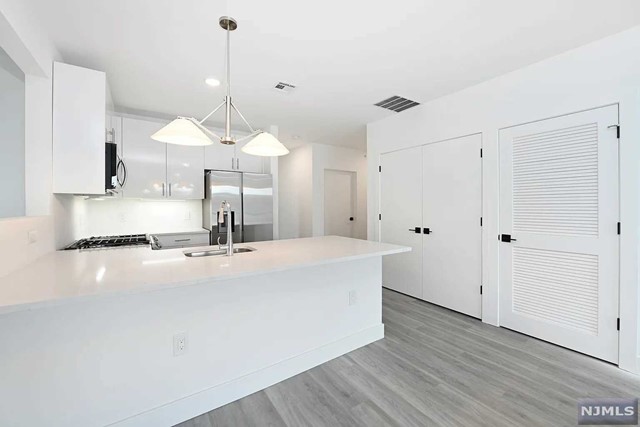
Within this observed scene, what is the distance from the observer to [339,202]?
19.7ft

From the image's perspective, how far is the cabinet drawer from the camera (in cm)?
349

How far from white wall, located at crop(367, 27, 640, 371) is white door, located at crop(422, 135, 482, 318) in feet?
0.33

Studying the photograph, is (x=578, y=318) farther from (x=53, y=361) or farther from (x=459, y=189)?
Result: (x=53, y=361)

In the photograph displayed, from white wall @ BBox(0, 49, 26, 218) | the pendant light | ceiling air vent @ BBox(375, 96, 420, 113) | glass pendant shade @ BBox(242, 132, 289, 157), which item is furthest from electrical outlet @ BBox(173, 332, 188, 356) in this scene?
ceiling air vent @ BBox(375, 96, 420, 113)

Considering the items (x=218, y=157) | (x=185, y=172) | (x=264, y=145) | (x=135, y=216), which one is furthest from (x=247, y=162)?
(x=264, y=145)

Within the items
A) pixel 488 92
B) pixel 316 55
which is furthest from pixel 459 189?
pixel 316 55

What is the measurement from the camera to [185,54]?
2.27m

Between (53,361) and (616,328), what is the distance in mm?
3629

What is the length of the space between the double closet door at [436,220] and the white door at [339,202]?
1.94 m

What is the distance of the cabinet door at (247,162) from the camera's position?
4.09 metres

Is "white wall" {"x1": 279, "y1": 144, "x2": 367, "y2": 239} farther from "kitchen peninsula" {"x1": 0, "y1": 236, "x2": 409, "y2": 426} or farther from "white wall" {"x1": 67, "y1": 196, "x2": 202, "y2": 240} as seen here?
"kitchen peninsula" {"x1": 0, "y1": 236, "x2": 409, "y2": 426}

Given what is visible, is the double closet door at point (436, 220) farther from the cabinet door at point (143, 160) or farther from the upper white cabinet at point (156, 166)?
the cabinet door at point (143, 160)

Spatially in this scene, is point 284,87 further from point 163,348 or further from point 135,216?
point 135,216

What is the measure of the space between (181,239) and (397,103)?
128 inches
